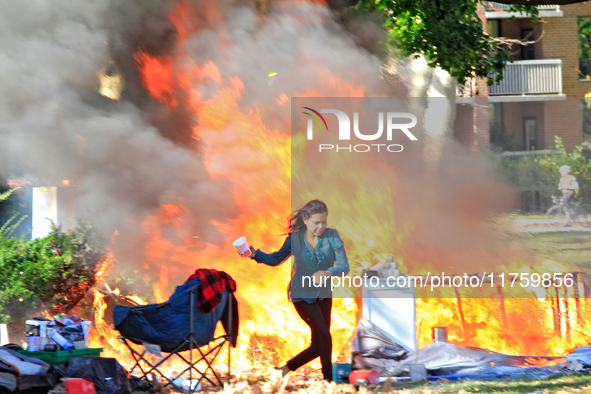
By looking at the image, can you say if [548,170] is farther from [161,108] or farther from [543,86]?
[543,86]

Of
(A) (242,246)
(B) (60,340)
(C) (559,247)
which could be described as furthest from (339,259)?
(C) (559,247)

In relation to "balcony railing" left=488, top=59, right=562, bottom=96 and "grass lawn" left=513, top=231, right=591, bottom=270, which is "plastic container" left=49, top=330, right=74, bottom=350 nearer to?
"grass lawn" left=513, top=231, right=591, bottom=270

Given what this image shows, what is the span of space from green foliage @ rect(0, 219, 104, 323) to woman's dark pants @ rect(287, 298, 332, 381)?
87.1 inches

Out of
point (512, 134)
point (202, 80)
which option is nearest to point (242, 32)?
point (202, 80)

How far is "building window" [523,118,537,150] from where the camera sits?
23.6 feet

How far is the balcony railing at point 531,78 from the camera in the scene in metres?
10.3

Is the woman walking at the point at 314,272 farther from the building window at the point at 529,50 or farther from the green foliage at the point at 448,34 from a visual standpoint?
the building window at the point at 529,50

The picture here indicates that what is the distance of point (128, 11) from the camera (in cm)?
602

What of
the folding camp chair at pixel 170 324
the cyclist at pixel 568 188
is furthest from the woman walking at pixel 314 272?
the cyclist at pixel 568 188

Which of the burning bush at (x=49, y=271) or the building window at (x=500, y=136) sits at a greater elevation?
the building window at (x=500, y=136)

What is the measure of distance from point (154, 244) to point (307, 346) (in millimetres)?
1822

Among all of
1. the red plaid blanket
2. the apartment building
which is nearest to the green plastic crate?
the red plaid blanket

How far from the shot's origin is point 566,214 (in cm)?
627

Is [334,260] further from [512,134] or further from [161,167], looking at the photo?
[512,134]
